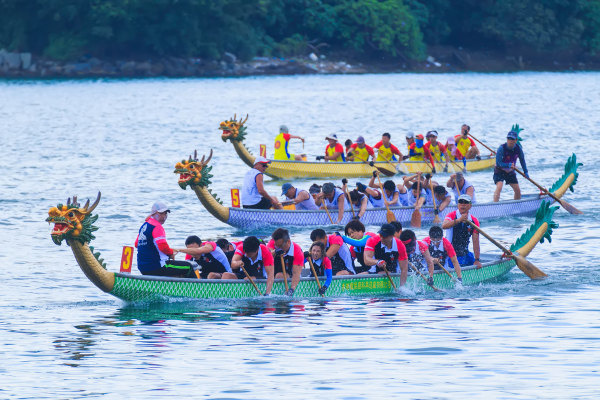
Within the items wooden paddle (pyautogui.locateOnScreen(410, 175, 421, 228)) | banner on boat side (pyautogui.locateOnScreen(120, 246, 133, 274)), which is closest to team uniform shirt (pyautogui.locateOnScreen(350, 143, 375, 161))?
wooden paddle (pyautogui.locateOnScreen(410, 175, 421, 228))

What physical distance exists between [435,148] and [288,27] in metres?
95.3

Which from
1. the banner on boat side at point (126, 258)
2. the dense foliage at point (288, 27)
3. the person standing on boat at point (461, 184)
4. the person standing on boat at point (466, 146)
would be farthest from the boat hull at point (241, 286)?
the dense foliage at point (288, 27)

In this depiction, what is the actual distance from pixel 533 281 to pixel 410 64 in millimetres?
114338

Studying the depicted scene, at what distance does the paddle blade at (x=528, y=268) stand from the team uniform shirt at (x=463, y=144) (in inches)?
690

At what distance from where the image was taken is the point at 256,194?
28484mm

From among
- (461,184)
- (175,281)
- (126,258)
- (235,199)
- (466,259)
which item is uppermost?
(461,184)

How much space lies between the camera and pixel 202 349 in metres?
17.5

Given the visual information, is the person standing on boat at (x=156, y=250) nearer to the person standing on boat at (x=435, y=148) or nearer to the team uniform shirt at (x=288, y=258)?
the team uniform shirt at (x=288, y=258)

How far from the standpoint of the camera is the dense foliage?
12031 centimetres

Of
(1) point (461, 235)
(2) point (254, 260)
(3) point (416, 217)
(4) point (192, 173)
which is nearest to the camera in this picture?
(2) point (254, 260)

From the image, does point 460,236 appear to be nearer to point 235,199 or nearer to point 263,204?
point 263,204

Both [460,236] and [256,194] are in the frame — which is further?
[256,194]

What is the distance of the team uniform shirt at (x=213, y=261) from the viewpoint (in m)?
20.3

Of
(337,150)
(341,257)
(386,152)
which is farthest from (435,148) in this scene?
(341,257)
